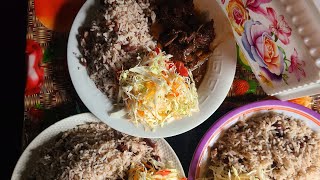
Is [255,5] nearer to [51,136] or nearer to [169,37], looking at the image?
[169,37]

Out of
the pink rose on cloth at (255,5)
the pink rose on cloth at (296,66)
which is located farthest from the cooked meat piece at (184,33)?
the pink rose on cloth at (296,66)

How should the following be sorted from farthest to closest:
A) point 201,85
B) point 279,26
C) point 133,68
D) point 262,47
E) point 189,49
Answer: point 201,85
point 189,49
point 133,68
point 262,47
point 279,26

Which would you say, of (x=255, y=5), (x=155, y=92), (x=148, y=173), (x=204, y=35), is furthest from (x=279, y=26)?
(x=148, y=173)

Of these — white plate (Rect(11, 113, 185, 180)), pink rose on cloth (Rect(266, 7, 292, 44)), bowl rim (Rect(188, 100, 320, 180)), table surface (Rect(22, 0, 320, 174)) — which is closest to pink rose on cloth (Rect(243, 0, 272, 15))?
pink rose on cloth (Rect(266, 7, 292, 44))

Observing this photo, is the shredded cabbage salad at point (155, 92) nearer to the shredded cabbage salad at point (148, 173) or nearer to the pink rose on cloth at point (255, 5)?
the shredded cabbage salad at point (148, 173)

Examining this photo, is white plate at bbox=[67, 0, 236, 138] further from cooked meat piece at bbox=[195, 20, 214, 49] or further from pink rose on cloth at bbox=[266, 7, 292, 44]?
pink rose on cloth at bbox=[266, 7, 292, 44]

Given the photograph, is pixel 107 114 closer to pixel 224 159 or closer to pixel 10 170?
pixel 224 159
